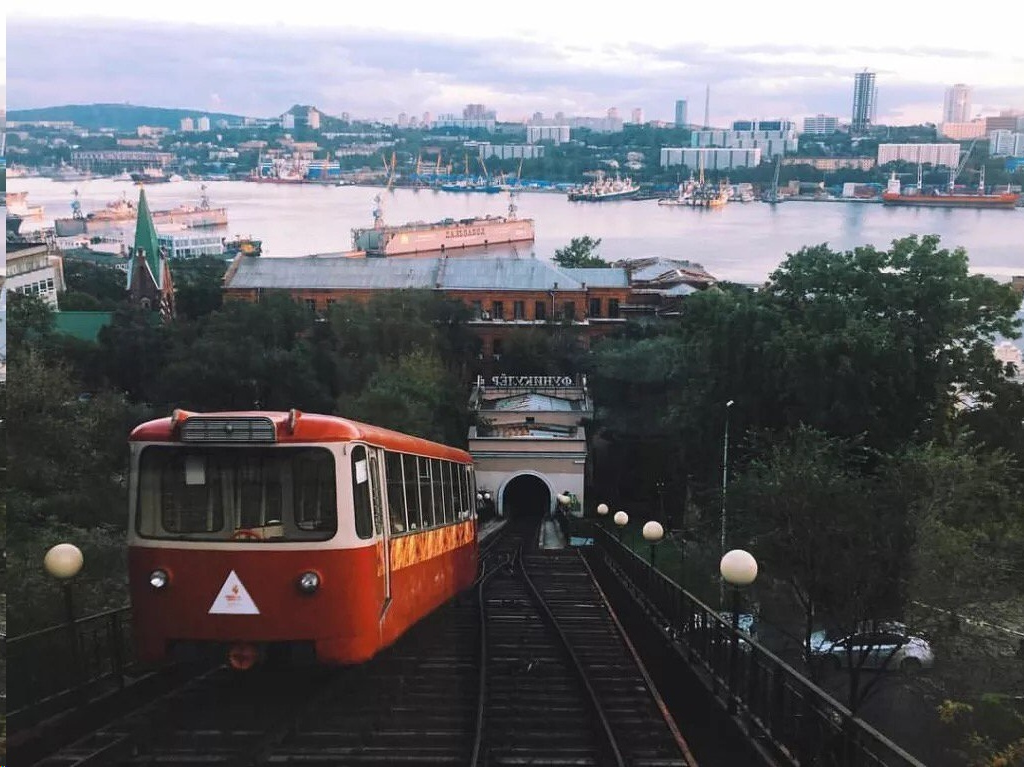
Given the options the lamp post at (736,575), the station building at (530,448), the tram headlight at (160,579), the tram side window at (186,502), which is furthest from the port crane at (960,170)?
the tram headlight at (160,579)

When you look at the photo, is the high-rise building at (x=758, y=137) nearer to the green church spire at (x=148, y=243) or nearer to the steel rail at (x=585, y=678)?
the green church spire at (x=148, y=243)

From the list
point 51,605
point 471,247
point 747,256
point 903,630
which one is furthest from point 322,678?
point 471,247

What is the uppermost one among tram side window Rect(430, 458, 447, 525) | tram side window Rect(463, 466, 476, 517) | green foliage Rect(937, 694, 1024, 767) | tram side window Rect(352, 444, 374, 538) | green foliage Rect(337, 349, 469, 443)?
tram side window Rect(352, 444, 374, 538)

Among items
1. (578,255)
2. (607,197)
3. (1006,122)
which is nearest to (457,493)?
(1006,122)

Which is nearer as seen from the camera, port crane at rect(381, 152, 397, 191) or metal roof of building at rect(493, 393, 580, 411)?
metal roof of building at rect(493, 393, 580, 411)

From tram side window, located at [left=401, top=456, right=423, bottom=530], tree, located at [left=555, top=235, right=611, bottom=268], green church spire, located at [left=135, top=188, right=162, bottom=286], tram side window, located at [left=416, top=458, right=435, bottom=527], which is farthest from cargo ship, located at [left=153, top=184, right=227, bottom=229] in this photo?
tram side window, located at [left=401, top=456, right=423, bottom=530]

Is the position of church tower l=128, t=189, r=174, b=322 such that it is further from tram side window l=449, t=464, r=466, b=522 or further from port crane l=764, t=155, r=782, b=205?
port crane l=764, t=155, r=782, b=205

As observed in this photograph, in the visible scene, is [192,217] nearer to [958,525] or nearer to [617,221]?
[617,221]
